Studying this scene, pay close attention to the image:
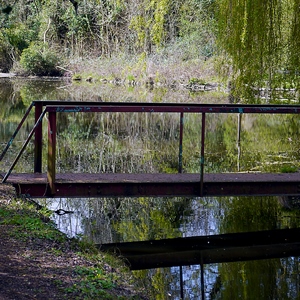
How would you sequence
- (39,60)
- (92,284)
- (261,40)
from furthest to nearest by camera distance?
1. (39,60)
2. (261,40)
3. (92,284)

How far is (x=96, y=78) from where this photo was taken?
132 ft

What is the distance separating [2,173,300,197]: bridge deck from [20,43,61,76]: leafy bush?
33.7m

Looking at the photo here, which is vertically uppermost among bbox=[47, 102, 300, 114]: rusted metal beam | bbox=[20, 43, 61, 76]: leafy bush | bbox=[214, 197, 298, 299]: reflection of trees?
bbox=[20, 43, 61, 76]: leafy bush

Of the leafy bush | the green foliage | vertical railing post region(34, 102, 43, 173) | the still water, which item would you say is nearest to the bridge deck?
vertical railing post region(34, 102, 43, 173)

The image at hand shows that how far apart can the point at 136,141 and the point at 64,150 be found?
2946 millimetres

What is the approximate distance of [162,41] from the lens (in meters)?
33.2

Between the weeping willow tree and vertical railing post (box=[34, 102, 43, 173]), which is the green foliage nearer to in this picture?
vertical railing post (box=[34, 102, 43, 173])

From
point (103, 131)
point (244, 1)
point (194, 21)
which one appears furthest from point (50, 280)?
point (194, 21)

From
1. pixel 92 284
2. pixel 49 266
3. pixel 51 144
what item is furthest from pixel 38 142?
pixel 92 284

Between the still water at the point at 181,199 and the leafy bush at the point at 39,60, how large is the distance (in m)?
17.0

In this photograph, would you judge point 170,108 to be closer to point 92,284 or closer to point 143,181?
point 143,181

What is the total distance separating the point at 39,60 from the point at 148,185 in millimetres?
35057

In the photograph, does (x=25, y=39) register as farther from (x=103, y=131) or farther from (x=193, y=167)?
(x=193, y=167)

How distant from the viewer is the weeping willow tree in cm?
1112
